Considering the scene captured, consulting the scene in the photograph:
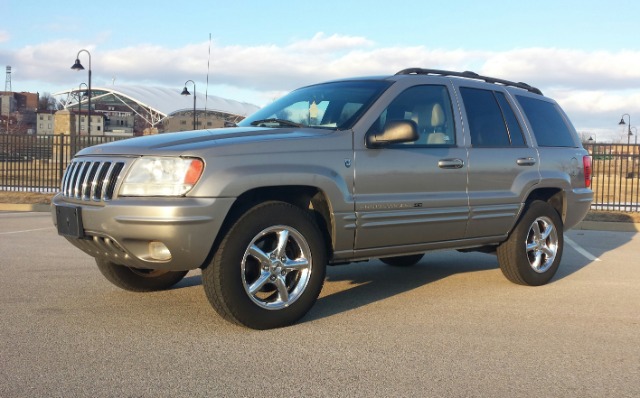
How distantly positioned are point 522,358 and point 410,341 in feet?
2.28

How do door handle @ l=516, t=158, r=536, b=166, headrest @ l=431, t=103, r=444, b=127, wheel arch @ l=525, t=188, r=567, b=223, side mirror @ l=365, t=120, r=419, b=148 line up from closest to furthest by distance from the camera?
side mirror @ l=365, t=120, r=419, b=148 < headrest @ l=431, t=103, r=444, b=127 < door handle @ l=516, t=158, r=536, b=166 < wheel arch @ l=525, t=188, r=567, b=223

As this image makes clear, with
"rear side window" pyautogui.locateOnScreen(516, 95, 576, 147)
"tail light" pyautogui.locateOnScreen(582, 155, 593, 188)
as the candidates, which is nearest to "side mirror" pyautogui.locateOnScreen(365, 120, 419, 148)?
"rear side window" pyautogui.locateOnScreen(516, 95, 576, 147)

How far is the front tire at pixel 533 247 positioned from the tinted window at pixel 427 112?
1.24m

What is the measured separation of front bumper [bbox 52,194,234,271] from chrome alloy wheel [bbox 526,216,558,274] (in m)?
3.41

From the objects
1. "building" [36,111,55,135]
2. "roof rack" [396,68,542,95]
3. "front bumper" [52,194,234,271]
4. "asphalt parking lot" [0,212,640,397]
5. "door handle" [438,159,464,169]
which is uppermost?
"building" [36,111,55,135]

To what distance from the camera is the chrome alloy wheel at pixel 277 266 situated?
4621 mm

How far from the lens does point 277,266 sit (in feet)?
15.4

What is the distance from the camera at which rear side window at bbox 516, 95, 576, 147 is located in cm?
689

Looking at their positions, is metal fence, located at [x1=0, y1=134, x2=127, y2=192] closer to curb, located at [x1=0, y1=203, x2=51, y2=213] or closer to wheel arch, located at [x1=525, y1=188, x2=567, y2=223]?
curb, located at [x1=0, y1=203, x2=51, y2=213]

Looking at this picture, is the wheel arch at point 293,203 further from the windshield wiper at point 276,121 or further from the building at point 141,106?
the building at point 141,106

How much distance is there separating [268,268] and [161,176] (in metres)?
0.93

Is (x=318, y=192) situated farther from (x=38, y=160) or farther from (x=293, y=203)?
(x=38, y=160)

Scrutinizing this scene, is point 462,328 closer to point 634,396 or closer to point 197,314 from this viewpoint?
point 634,396

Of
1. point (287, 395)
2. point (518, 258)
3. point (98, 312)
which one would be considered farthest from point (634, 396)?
point (98, 312)
